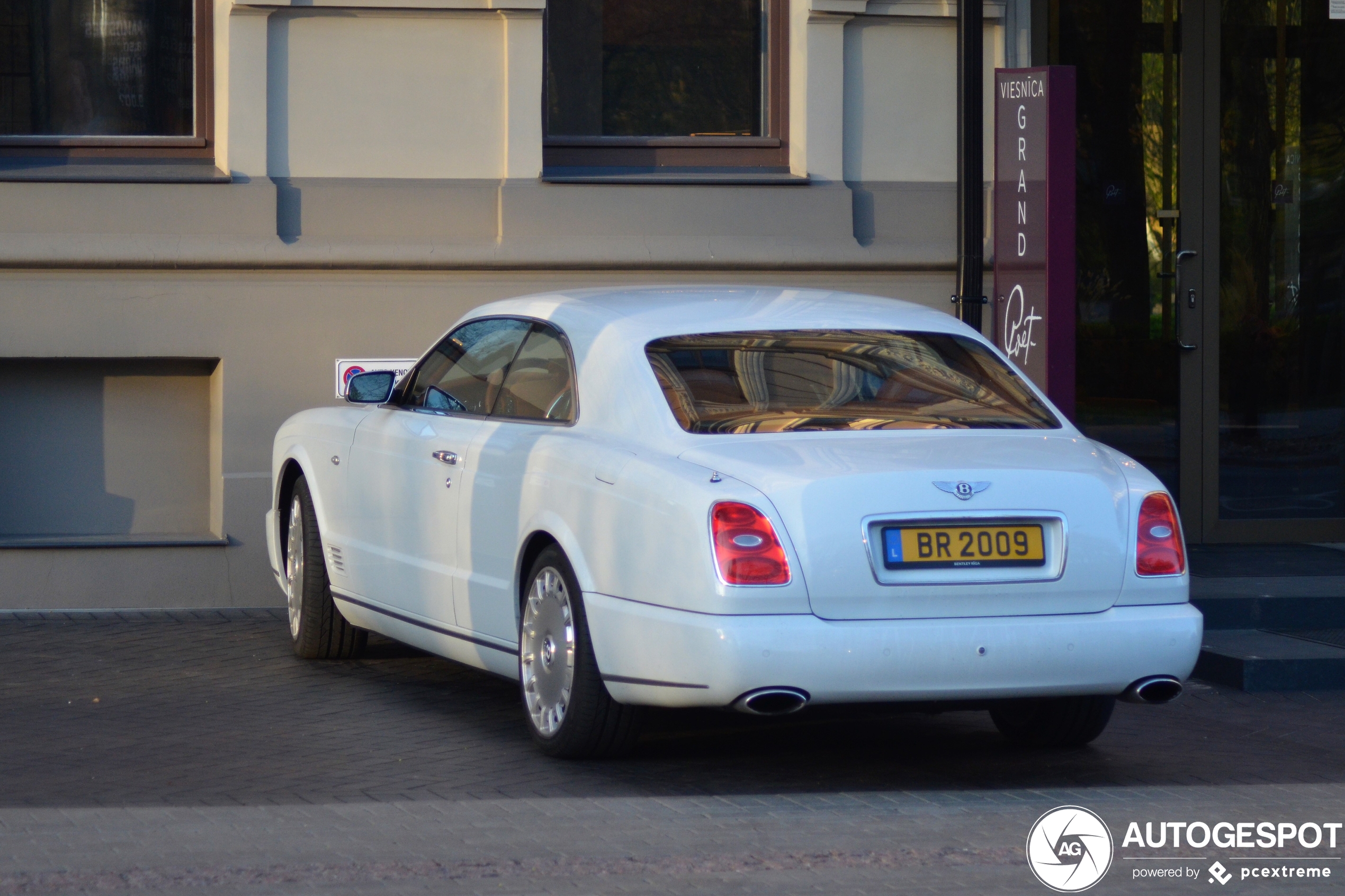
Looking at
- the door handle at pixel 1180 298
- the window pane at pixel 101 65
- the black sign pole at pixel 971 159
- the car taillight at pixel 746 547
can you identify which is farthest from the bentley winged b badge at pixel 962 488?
the window pane at pixel 101 65

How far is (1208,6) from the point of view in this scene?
37.2ft

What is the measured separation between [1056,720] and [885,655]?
133 cm

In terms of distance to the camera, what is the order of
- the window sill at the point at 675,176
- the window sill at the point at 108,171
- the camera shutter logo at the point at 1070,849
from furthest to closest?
the window sill at the point at 675,176 < the window sill at the point at 108,171 < the camera shutter logo at the point at 1070,849

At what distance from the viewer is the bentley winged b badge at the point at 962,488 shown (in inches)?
216

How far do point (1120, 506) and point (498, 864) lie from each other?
220cm

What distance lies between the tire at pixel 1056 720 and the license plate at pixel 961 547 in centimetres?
89

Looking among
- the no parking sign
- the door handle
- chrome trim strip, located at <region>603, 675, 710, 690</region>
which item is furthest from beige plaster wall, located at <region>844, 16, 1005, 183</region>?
chrome trim strip, located at <region>603, 675, 710, 690</region>

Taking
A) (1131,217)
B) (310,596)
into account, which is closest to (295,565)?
(310,596)

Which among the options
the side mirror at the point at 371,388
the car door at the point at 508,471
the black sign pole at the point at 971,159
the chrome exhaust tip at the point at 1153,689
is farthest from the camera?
the black sign pole at the point at 971,159

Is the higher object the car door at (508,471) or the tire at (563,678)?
the car door at (508,471)

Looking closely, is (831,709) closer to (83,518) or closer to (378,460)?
(378,460)

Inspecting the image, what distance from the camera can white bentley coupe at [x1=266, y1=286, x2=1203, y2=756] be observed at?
5379 millimetres

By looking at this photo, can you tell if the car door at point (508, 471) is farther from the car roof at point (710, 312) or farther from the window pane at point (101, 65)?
the window pane at point (101, 65)

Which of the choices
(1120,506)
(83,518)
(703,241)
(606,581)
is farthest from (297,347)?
(1120,506)
